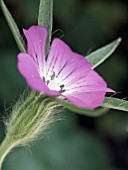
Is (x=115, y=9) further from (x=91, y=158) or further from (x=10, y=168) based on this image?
(x=10, y=168)

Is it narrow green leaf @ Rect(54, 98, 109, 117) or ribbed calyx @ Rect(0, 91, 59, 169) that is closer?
narrow green leaf @ Rect(54, 98, 109, 117)

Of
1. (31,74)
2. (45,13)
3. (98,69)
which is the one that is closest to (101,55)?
(45,13)

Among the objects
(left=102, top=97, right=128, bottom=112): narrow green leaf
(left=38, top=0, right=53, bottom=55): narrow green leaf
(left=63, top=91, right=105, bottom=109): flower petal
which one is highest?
(left=38, top=0, right=53, bottom=55): narrow green leaf

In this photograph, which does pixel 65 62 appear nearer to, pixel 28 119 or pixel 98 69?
pixel 28 119

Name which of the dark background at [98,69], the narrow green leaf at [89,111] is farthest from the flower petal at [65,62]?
the dark background at [98,69]

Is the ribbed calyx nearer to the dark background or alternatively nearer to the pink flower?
the pink flower

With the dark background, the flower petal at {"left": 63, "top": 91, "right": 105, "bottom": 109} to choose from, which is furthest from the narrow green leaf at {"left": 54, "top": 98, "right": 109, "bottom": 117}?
the dark background

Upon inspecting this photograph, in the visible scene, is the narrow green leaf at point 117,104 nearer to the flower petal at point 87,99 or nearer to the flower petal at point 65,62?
the flower petal at point 87,99

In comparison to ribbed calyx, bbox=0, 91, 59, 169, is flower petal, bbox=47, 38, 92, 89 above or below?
above
